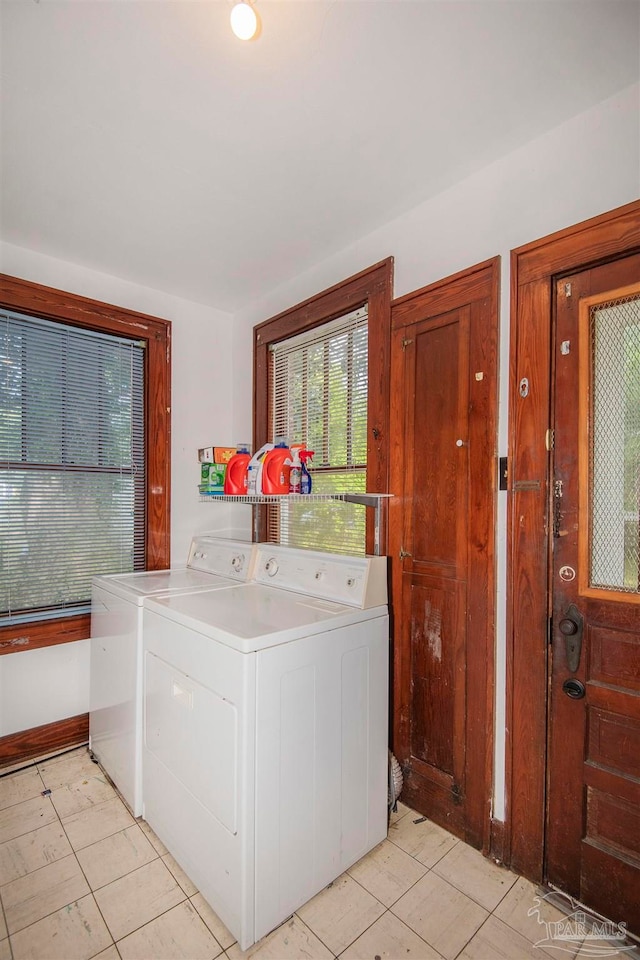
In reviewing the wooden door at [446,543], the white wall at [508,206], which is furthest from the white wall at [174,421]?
the wooden door at [446,543]

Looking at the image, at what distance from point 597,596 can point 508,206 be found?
4.66 feet

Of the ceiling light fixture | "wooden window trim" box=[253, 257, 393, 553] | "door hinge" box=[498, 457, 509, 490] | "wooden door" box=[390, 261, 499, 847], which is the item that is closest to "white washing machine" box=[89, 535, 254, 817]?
"wooden window trim" box=[253, 257, 393, 553]

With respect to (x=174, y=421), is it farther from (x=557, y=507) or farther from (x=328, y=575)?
(x=557, y=507)

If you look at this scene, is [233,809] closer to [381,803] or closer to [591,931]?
[381,803]

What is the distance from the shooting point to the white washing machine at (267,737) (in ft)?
4.45

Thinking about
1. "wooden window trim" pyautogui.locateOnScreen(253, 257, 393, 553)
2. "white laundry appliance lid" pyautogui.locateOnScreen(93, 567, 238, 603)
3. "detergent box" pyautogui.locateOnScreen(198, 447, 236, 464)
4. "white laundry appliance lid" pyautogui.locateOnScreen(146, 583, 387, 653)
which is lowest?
"white laundry appliance lid" pyautogui.locateOnScreen(93, 567, 238, 603)

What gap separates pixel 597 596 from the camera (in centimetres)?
145

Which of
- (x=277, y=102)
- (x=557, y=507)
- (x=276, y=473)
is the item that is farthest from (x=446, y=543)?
(x=277, y=102)

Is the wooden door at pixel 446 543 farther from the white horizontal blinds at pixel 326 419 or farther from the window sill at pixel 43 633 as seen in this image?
the window sill at pixel 43 633

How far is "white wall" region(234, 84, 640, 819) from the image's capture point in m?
1.42

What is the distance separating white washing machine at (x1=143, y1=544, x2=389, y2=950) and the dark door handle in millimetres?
648

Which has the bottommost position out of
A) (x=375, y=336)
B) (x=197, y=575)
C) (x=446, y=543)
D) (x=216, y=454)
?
(x=197, y=575)

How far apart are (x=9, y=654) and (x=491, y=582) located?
2.36 m

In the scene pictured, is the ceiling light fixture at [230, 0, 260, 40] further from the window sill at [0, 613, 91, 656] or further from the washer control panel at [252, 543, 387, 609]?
the window sill at [0, 613, 91, 656]
